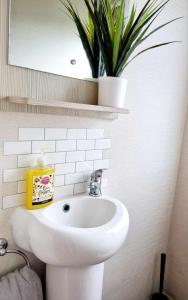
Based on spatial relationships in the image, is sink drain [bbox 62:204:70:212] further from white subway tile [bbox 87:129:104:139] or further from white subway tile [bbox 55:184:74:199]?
white subway tile [bbox 87:129:104:139]

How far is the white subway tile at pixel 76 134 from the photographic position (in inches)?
37.0

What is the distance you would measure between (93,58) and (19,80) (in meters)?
0.35

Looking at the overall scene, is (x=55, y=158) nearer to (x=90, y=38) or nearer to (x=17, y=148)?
(x=17, y=148)

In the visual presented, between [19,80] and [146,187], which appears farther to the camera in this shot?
[146,187]

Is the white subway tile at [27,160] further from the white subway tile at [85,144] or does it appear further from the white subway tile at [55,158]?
the white subway tile at [85,144]

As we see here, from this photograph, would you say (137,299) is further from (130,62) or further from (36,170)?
(130,62)

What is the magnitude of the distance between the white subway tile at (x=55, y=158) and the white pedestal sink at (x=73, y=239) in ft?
0.54

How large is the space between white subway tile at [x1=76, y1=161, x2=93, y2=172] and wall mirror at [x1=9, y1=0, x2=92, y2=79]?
1.24 ft

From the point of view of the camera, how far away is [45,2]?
0.82m

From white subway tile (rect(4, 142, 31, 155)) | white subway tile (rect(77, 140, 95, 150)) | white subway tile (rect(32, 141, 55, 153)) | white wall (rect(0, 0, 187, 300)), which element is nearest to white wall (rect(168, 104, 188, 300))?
white wall (rect(0, 0, 187, 300))

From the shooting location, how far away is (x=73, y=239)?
26.4 inches

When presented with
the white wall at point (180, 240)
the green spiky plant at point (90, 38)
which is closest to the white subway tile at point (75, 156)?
the green spiky plant at point (90, 38)

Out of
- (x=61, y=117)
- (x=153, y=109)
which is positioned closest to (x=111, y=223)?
(x=61, y=117)

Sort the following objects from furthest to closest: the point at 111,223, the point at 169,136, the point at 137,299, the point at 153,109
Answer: the point at 137,299 < the point at 169,136 < the point at 153,109 < the point at 111,223
